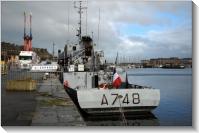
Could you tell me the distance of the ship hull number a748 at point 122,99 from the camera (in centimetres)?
1147

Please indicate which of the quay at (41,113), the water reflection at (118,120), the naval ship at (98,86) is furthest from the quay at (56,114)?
the water reflection at (118,120)

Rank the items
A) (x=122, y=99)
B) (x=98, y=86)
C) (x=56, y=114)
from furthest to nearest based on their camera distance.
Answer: (x=98, y=86) < (x=122, y=99) < (x=56, y=114)

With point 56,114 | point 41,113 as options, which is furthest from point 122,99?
point 41,113

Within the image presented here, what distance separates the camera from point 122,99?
11.6 metres

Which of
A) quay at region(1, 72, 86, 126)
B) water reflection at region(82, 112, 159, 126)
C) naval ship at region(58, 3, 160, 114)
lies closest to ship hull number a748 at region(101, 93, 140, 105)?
naval ship at region(58, 3, 160, 114)

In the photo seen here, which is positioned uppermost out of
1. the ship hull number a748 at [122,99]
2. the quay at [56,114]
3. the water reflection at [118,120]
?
the ship hull number a748 at [122,99]

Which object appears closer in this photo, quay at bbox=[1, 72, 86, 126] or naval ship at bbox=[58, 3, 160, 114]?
quay at bbox=[1, 72, 86, 126]

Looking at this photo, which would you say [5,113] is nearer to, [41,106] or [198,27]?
[41,106]

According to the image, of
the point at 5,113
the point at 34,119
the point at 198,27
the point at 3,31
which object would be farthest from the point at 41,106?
the point at 198,27

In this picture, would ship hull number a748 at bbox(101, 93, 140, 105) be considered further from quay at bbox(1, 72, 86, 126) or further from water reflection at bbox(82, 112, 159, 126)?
quay at bbox(1, 72, 86, 126)

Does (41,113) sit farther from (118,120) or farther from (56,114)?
(118,120)

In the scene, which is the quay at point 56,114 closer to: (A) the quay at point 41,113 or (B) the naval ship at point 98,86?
(A) the quay at point 41,113

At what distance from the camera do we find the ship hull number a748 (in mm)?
11469

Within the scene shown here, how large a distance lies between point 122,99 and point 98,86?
2794 mm
